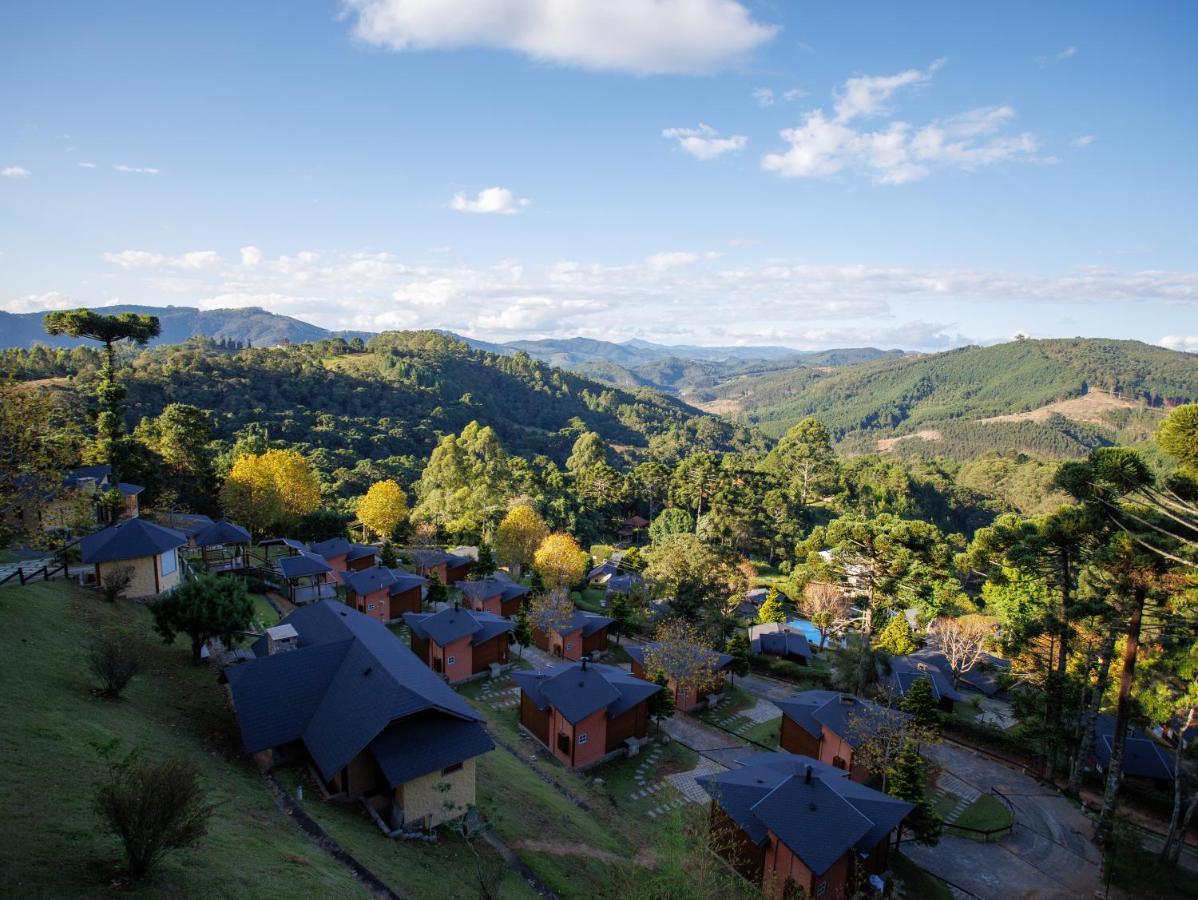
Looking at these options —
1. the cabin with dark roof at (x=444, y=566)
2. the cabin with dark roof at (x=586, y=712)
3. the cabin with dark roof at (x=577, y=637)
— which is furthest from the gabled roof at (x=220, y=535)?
the cabin with dark roof at (x=586, y=712)

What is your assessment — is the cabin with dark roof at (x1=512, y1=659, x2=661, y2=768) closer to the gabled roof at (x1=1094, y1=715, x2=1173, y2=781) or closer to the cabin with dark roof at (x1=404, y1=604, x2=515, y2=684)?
the cabin with dark roof at (x1=404, y1=604, x2=515, y2=684)

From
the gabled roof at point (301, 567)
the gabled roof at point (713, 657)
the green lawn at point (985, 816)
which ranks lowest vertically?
the green lawn at point (985, 816)

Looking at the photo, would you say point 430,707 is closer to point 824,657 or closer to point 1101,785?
point 1101,785

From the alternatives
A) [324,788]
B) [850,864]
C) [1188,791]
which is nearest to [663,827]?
[850,864]

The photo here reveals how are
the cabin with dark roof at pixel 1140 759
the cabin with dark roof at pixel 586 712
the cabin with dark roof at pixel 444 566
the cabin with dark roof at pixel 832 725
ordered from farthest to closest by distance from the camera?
the cabin with dark roof at pixel 444 566
the cabin with dark roof at pixel 1140 759
the cabin with dark roof at pixel 586 712
the cabin with dark roof at pixel 832 725

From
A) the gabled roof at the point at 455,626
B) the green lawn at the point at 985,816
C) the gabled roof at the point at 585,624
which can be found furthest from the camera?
the gabled roof at the point at 585,624

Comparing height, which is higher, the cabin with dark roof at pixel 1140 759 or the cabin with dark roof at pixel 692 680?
the cabin with dark roof at pixel 692 680

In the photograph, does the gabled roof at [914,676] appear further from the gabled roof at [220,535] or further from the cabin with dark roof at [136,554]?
the gabled roof at [220,535]
